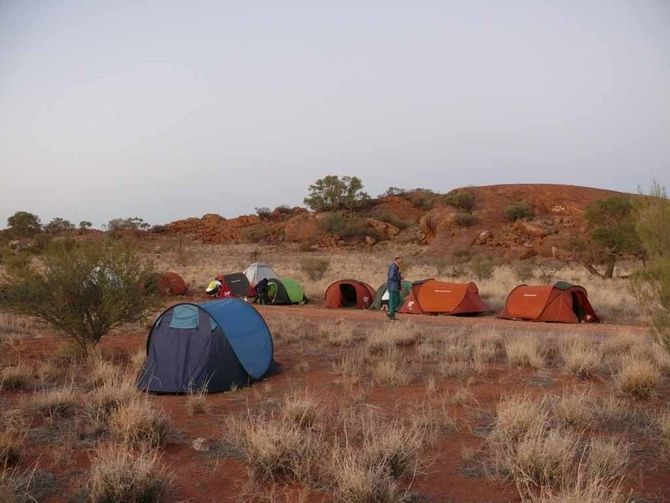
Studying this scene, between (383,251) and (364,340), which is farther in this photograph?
(383,251)

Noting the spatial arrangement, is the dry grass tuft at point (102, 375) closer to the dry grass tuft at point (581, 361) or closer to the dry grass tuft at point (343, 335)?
the dry grass tuft at point (343, 335)

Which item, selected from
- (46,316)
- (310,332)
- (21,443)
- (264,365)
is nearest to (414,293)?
(310,332)

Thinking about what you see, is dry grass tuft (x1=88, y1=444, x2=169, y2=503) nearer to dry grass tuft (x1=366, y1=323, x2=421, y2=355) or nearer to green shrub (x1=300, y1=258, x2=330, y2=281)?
dry grass tuft (x1=366, y1=323, x2=421, y2=355)

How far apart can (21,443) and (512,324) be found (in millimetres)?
12730

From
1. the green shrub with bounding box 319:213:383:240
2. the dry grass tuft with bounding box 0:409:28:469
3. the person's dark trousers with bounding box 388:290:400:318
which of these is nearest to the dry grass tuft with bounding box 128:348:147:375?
the dry grass tuft with bounding box 0:409:28:469

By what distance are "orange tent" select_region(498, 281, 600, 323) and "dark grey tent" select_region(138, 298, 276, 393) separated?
32.2 ft

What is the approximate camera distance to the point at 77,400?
24.8 feet

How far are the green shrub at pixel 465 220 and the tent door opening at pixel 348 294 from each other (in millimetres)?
29417

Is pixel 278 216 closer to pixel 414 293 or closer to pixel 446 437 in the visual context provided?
pixel 414 293

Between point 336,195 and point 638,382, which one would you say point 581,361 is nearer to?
point 638,382

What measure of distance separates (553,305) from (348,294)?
7.70 m

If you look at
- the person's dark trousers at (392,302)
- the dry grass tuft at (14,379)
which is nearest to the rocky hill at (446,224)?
the person's dark trousers at (392,302)

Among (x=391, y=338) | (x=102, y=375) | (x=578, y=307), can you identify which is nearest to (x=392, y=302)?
(x=391, y=338)

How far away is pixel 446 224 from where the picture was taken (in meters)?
50.2
